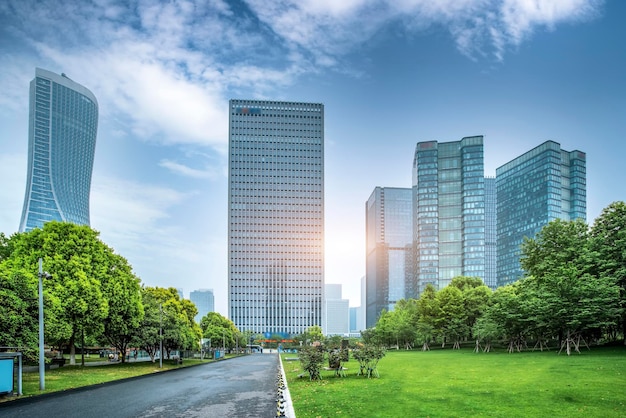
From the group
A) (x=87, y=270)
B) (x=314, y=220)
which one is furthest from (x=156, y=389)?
(x=314, y=220)

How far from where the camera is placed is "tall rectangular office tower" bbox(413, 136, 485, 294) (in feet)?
488

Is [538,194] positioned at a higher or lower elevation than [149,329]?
higher

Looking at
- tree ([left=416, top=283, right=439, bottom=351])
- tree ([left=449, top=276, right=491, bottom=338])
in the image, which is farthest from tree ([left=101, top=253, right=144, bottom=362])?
tree ([left=449, top=276, right=491, bottom=338])

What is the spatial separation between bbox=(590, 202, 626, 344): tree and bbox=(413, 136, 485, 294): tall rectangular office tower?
346ft

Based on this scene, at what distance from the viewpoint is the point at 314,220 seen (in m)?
194

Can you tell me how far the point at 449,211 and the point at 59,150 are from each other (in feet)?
465

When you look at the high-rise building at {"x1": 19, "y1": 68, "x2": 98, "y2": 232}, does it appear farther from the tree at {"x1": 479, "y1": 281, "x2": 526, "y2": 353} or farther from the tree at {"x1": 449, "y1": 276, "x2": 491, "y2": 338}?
the tree at {"x1": 479, "y1": 281, "x2": 526, "y2": 353}

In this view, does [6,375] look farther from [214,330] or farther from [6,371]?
[214,330]

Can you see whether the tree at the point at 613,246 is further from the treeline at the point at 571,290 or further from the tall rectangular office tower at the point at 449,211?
the tall rectangular office tower at the point at 449,211

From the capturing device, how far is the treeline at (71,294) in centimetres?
2473

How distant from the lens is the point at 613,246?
41562 mm

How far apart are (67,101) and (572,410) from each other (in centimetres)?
19643

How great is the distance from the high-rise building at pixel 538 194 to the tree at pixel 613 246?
9916cm

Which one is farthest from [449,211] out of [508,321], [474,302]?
[508,321]
